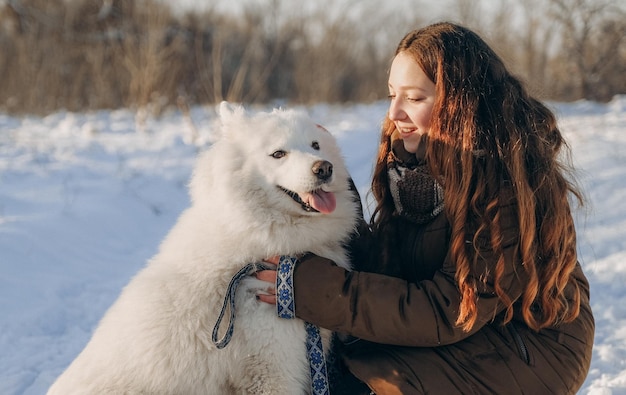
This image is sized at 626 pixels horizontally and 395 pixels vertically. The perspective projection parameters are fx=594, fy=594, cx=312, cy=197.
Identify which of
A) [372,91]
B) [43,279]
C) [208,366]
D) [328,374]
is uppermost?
[208,366]

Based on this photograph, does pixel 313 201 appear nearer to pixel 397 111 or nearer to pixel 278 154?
pixel 278 154

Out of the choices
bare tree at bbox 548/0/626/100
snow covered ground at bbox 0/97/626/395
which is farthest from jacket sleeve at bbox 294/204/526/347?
bare tree at bbox 548/0/626/100

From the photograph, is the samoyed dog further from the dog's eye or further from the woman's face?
the woman's face

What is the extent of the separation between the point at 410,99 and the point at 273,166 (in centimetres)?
62

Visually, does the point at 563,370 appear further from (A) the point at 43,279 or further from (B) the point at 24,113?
(B) the point at 24,113

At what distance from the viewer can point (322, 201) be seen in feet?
7.73

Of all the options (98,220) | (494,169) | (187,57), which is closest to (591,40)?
(187,57)

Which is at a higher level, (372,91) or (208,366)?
(208,366)

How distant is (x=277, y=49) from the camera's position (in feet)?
57.6

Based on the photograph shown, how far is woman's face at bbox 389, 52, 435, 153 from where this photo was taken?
7.74ft

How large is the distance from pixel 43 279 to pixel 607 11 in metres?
14.7

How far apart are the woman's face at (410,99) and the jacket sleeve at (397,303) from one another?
595 millimetres

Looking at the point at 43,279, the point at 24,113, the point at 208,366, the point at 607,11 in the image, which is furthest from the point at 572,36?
the point at 208,366

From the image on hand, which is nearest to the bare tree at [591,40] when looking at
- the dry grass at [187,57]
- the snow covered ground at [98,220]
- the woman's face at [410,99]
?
the dry grass at [187,57]
